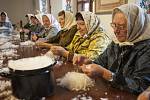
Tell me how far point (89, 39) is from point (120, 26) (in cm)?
82

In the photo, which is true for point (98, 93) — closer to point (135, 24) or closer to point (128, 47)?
point (128, 47)

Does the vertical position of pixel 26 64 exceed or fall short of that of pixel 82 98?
it exceeds it

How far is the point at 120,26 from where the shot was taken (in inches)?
52.1

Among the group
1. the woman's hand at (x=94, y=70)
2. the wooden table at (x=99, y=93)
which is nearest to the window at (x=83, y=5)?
the woman's hand at (x=94, y=70)

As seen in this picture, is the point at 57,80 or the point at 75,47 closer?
the point at 57,80

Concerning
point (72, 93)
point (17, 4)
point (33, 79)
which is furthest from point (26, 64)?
point (17, 4)

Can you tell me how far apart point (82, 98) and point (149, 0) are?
196 centimetres

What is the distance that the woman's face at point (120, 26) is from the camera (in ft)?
4.32

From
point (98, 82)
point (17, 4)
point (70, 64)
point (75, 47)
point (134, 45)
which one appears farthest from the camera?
point (17, 4)

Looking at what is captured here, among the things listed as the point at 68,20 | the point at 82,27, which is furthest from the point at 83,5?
the point at 82,27

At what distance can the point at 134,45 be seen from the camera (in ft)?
4.21

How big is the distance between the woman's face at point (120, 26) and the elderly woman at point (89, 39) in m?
0.57

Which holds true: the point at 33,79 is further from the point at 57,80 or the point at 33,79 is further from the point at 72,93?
the point at 57,80

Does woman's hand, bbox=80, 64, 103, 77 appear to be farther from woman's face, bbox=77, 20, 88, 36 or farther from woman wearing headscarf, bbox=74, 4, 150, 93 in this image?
woman's face, bbox=77, 20, 88, 36
